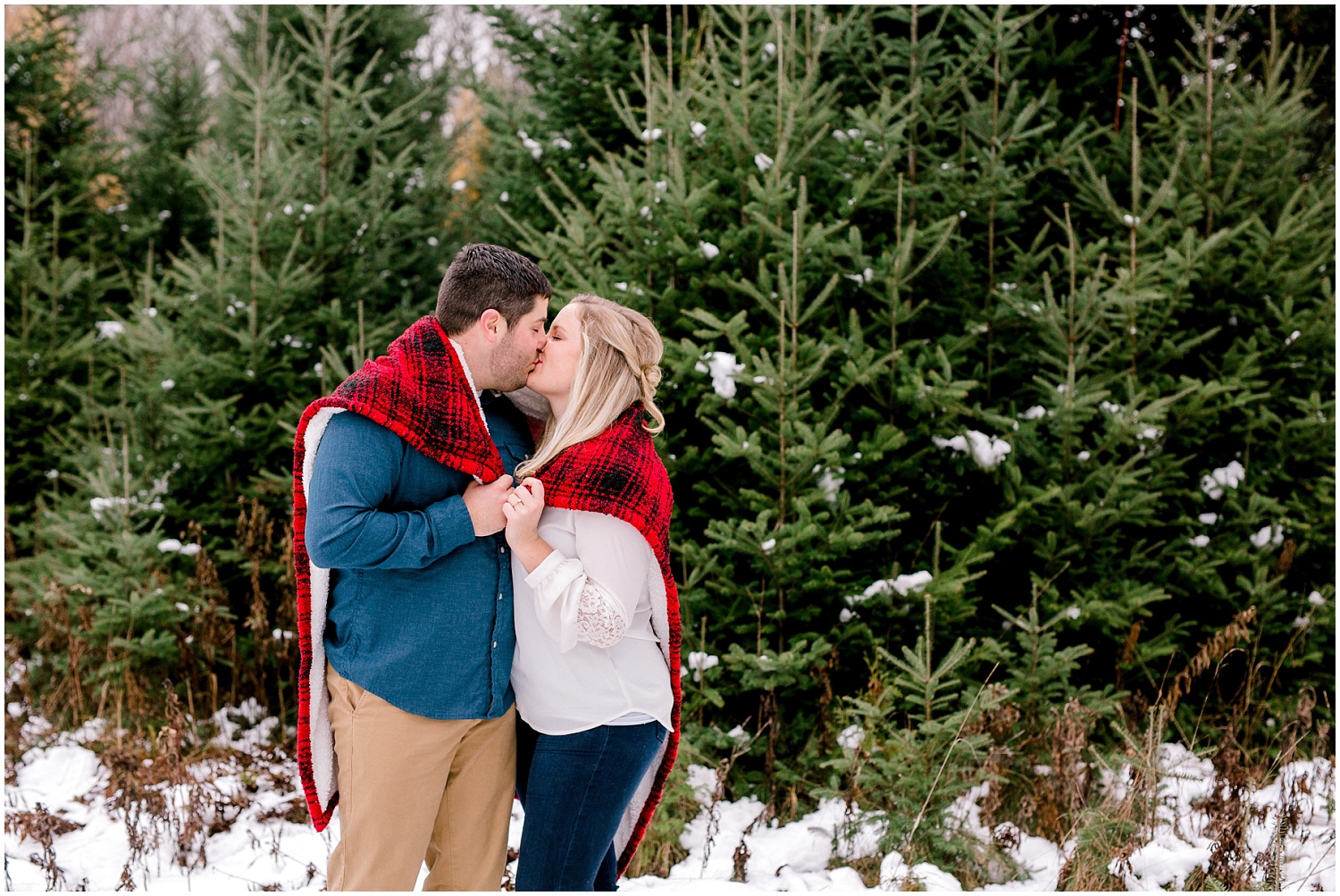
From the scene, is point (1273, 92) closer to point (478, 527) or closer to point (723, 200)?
point (723, 200)

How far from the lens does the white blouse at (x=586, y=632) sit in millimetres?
2275

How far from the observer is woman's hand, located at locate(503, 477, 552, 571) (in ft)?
7.48

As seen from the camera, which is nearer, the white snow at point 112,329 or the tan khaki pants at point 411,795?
the tan khaki pants at point 411,795

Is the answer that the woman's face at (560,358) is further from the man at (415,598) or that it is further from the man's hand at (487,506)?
the man's hand at (487,506)

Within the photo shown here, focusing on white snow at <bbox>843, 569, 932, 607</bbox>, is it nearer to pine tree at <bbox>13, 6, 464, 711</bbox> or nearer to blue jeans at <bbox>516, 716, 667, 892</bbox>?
blue jeans at <bbox>516, 716, 667, 892</bbox>

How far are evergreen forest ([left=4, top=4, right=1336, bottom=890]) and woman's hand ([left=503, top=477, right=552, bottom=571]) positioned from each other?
6.45 feet

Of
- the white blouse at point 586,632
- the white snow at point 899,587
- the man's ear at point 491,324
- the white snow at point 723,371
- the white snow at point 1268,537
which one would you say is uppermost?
the man's ear at point 491,324

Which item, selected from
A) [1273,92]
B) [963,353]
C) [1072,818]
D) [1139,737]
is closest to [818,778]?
[1072,818]

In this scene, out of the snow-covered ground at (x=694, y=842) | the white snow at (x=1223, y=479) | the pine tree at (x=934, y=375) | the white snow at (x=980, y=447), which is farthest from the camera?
the white snow at (x=1223, y=479)

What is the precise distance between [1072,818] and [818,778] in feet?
3.82

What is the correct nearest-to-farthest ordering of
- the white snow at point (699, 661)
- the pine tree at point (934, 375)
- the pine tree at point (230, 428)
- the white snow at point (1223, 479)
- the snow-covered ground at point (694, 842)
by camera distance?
the snow-covered ground at point (694, 842), the white snow at point (699, 661), the pine tree at point (934, 375), the white snow at point (1223, 479), the pine tree at point (230, 428)

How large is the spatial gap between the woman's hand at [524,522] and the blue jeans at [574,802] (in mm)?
502

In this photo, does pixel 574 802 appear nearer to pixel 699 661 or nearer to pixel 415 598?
pixel 415 598

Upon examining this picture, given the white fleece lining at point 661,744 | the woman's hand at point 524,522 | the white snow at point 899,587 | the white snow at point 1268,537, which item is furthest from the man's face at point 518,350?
the white snow at point 1268,537
